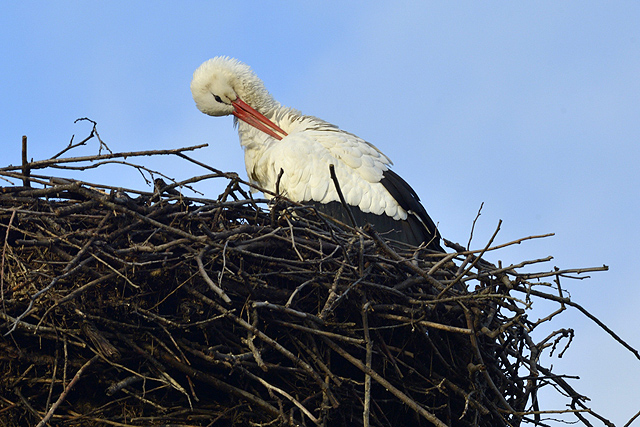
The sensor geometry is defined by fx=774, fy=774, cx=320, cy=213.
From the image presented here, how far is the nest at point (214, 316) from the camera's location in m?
2.99

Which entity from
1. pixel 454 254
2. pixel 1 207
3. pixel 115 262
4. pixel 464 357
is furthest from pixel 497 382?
pixel 1 207

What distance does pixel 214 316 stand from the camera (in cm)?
318

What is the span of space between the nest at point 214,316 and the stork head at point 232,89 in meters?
2.20

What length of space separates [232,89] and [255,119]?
343 millimetres

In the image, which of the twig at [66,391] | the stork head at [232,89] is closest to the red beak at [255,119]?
the stork head at [232,89]

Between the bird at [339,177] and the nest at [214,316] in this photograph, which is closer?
the nest at [214,316]

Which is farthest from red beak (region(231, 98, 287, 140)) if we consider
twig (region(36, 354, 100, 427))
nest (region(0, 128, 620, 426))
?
twig (region(36, 354, 100, 427))

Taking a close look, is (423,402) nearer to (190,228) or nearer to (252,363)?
(252,363)

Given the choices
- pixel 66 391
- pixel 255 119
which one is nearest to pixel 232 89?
pixel 255 119

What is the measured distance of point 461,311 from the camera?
11.7ft

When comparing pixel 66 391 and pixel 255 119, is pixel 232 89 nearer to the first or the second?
pixel 255 119

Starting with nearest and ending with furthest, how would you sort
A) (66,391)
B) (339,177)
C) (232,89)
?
(66,391) < (339,177) < (232,89)

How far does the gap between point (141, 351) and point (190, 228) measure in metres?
0.57

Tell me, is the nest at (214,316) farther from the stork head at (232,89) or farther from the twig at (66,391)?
the stork head at (232,89)
